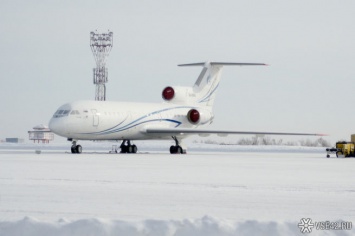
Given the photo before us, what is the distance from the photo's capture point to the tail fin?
159 ft

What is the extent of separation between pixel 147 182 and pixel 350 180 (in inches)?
209

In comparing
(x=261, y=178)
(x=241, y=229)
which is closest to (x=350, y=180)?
(x=261, y=178)

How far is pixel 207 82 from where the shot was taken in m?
48.9

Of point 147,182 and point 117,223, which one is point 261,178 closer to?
point 147,182

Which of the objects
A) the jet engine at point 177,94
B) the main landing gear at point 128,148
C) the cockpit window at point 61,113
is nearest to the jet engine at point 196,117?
the jet engine at point 177,94

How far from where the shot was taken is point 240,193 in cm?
1287

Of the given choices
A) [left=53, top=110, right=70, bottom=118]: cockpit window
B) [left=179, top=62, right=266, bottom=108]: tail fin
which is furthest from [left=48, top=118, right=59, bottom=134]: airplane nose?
[left=179, top=62, right=266, bottom=108]: tail fin

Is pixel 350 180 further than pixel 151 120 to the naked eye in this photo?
No

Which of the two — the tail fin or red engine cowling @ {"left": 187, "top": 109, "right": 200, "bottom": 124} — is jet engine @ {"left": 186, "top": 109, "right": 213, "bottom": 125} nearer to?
red engine cowling @ {"left": 187, "top": 109, "right": 200, "bottom": 124}

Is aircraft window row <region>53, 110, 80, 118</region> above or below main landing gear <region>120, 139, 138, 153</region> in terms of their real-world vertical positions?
above

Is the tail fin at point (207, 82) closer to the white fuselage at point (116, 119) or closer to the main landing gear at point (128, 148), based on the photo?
the white fuselage at point (116, 119)

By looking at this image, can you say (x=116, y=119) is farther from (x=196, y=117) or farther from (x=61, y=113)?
(x=196, y=117)

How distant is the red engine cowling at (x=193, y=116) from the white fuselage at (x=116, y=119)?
Result: 1.33 ft

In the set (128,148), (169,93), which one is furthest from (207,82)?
(128,148)
